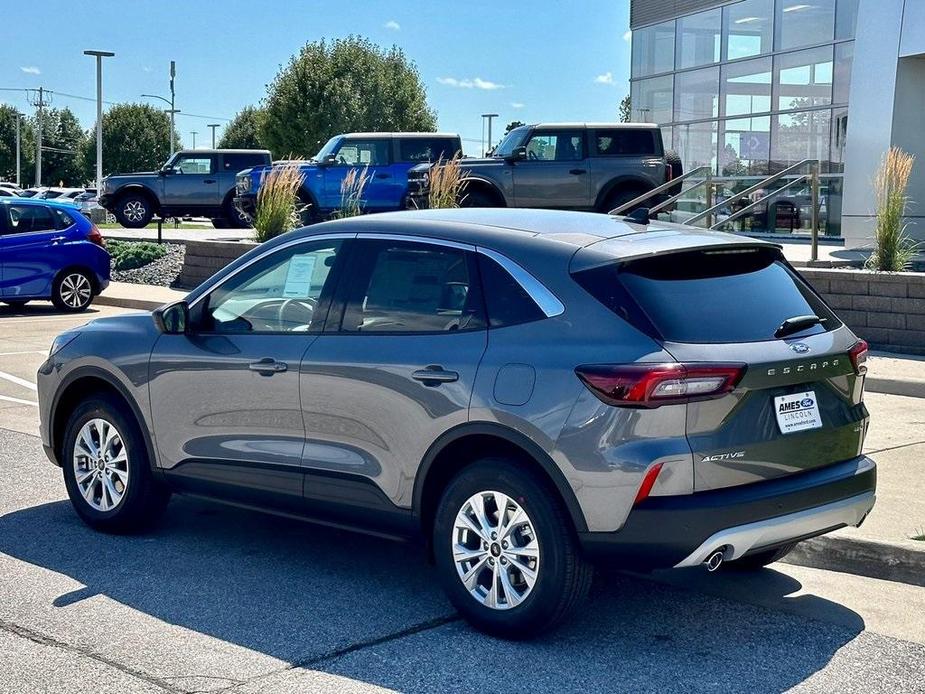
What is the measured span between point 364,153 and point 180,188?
7.97 metres

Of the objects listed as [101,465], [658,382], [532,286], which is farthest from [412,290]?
[101,465]

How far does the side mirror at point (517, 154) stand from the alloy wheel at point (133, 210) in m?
12.0

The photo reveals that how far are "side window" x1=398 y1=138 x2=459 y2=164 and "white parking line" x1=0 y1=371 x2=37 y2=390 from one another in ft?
39.9

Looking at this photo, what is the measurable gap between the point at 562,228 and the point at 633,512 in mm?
1398

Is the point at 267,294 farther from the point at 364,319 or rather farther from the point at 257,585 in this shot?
the point at 257,585

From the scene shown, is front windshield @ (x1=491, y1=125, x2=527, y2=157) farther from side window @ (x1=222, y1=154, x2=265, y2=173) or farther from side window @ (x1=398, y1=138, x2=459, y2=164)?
side window @ (x1=222, y1=154, x2=265, y2=173)

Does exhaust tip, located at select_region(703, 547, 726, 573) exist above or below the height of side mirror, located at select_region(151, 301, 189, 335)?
below

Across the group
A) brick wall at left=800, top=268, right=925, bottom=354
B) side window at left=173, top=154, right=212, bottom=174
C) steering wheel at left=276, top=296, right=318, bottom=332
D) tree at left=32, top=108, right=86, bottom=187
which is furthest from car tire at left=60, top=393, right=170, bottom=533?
tree at left=32, top=108, right=86, bottom=187

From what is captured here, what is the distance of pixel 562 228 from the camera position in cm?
542

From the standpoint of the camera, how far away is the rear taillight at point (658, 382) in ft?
15.0

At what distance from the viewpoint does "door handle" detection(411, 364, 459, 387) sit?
508 cm

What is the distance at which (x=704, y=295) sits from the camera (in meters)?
4.98


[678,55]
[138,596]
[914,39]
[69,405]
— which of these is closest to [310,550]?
[138,596]

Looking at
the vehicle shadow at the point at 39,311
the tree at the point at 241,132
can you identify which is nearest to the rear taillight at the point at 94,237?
the vehicle shadow at the point at 39,311
